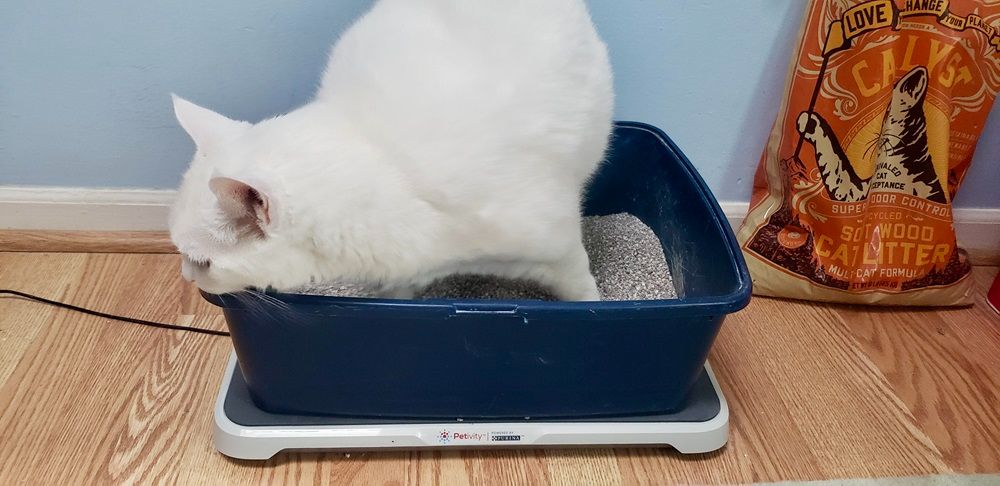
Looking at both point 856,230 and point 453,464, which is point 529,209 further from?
point 856,230

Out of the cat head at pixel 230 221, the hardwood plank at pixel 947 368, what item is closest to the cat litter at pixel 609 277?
the cat head at pixel 230 221

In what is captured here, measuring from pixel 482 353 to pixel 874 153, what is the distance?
2.84ft

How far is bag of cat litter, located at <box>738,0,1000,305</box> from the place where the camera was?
46.9 inches

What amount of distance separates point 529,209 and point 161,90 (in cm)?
81

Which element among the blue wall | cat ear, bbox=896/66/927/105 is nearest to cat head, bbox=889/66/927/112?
cat ear, bbox=896/66/927/105

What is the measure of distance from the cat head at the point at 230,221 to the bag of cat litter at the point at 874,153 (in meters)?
0.96

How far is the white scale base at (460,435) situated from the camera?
3.26 ft

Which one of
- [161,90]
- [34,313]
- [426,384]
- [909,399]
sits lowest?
[34,313]

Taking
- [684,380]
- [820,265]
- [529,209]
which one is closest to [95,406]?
[529,209]

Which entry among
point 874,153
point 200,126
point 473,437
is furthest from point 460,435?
point 874,153

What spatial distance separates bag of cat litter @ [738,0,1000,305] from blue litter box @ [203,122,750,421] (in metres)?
0.35

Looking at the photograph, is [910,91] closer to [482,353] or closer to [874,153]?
[874,153]

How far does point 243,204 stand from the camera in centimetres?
73

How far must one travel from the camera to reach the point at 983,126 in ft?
4.33
